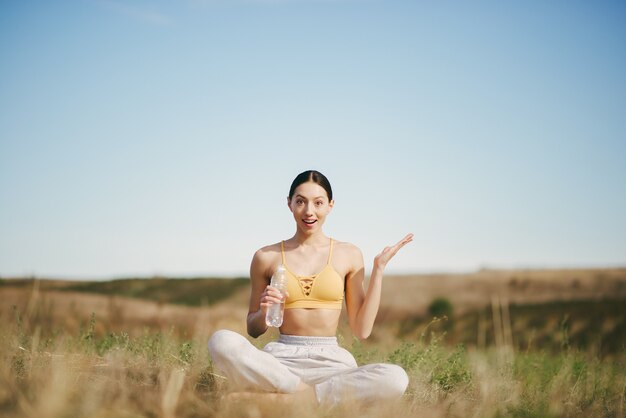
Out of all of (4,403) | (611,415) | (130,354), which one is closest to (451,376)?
(611,415)

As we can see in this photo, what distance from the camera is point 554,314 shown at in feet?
115

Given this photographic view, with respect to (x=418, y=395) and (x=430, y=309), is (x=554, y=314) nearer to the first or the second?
(x=430, y=309)

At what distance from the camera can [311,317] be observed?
211 inches

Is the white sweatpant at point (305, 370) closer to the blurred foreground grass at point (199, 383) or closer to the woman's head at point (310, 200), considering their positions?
the blurred foreground grass at point (199, 383)

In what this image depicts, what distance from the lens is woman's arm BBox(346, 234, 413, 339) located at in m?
5.34

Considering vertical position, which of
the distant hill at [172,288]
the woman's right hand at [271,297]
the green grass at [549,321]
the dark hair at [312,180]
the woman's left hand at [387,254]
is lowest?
the green grass at [549,321]

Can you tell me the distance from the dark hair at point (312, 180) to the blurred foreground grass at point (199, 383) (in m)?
1.82

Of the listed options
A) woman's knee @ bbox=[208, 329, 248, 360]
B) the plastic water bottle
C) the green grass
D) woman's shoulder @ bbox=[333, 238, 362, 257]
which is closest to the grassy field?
woman's knee @ bbox=[208, 329, 248, 360]

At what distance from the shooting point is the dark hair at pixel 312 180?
5602 mm

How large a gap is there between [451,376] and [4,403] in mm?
4521

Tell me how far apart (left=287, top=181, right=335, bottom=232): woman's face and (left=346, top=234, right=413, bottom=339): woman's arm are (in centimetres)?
48

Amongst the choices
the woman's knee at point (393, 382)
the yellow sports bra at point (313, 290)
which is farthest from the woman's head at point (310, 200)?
the woman's knee at point (393, 382)

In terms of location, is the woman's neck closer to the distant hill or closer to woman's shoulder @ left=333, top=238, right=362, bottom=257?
woman's shoulder @ left=333, top=238, right=362, bottom=257

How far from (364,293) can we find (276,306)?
2.76 ft
